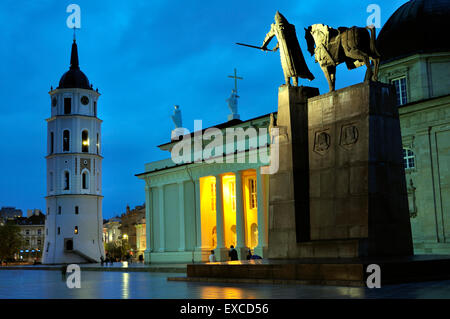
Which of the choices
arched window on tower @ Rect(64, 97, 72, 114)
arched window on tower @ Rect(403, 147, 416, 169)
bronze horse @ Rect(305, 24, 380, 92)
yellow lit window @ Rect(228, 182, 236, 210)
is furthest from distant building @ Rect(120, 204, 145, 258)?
bronze horse @ Rect(305, 24, 380, 92)

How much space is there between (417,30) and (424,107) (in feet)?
23.5

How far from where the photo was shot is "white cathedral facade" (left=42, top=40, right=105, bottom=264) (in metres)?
75.6

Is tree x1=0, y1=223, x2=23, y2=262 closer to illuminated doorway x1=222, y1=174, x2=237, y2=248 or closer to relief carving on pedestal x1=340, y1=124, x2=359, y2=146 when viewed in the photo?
illuminated doorway x1=222, y1=174, x2=237, y2=248

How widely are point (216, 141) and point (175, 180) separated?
608 cm

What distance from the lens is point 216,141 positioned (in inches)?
2147

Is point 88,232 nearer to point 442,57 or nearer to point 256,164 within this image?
point 256,164

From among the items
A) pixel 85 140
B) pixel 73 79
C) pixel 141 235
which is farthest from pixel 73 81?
pixel 141 235

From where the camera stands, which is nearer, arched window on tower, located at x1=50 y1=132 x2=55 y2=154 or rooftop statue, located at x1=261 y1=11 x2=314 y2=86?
rooftop statue, located at x1=261 y1=11 x2=314 y2=86

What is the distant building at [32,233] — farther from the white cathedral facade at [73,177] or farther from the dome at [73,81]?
the dome at [73,81]

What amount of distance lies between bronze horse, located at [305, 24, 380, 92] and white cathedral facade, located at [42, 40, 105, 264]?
64.0 meters

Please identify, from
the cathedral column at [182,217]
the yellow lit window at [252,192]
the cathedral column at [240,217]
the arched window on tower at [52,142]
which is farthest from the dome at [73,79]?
the cathedral column at [240,217]

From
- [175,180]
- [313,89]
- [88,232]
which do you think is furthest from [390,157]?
[88,232]

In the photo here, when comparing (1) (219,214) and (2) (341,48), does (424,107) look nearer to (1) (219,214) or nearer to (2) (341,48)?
(1) (219,214)

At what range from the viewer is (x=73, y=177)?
76000 millimetres
